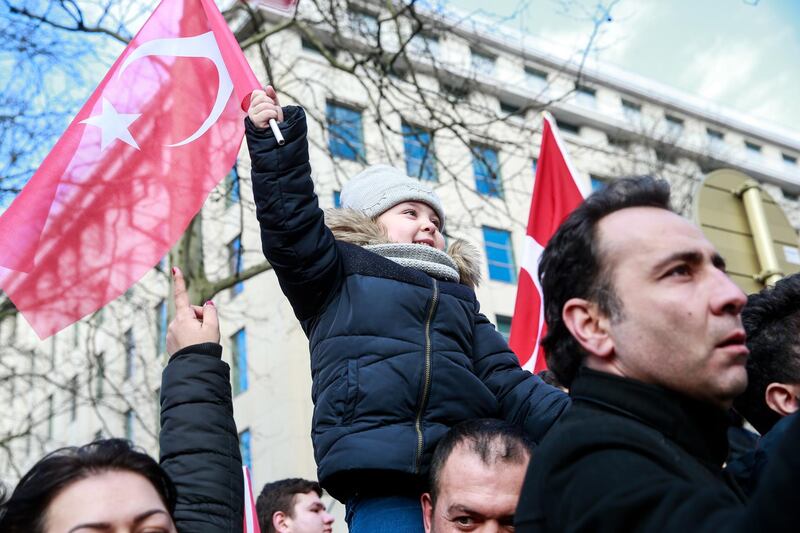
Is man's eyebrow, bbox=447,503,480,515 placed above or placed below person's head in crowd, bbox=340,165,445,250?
below

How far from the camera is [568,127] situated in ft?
106

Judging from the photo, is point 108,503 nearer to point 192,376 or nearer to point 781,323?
point 192,376

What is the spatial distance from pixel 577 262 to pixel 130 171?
8.33ft

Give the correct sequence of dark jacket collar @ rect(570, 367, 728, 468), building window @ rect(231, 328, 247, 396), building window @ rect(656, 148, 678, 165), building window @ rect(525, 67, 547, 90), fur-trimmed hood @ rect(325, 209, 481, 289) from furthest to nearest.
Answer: building window @ rect(525, 67, 547, 90), building window @ rect(231, 328, 247, 396), building window @ rect(656, 148, 678, 165), fur-trimmed hood @ rect(325, 209, 481, 289), dark jacket collar @ rect(570, 367, 728, 468)

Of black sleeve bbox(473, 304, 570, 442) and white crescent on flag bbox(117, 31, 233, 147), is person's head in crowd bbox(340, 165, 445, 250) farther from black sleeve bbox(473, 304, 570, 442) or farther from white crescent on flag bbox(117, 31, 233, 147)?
white crescent on flag bbox(117, 31, 233, 147)

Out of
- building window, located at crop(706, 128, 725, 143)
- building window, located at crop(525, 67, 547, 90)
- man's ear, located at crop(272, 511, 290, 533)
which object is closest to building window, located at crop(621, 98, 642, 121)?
building window, located at crop(706, 128, 725, 143)

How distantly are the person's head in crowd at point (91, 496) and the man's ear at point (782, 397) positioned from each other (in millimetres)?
1885

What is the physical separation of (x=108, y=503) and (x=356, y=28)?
29.0ft

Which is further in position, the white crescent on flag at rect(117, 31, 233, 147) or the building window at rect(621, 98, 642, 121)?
the building window at rect(621, 98, 642, 121)

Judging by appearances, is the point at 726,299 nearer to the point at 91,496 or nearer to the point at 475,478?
the point at 475,478

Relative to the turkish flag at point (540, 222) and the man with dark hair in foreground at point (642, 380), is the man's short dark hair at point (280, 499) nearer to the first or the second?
the turkish flag at point (540, 222)

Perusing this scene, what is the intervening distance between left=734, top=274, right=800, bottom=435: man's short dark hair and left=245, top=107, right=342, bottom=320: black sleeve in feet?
4.57

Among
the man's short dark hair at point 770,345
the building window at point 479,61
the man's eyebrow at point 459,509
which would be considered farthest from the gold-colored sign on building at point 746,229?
the building window at point 479,61

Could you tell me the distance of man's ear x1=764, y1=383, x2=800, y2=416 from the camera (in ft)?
9.55
